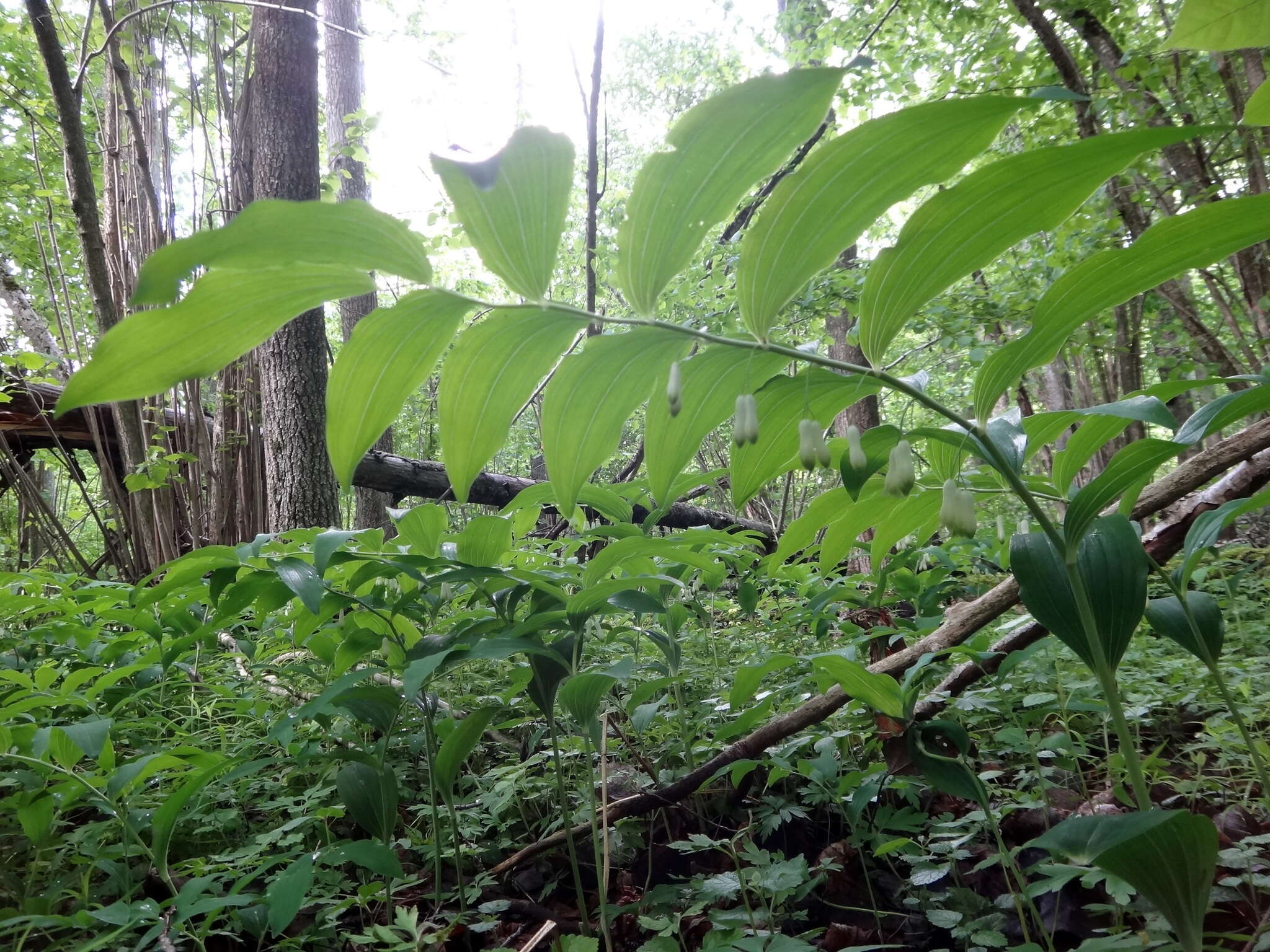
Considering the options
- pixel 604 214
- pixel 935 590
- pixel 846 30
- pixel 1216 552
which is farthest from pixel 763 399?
pixel 604 214

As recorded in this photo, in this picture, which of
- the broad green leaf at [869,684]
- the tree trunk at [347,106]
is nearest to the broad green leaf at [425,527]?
the broad green leaf at [869,684]

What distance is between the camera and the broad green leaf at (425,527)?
144 cm

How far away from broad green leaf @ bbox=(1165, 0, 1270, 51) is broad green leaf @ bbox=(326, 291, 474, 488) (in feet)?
3.14

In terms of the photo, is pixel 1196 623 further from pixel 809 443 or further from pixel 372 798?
pixel 372 798

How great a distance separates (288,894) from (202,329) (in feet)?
2.76

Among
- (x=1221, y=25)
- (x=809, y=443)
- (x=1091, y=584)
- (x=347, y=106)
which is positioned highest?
(x=347, y=106)

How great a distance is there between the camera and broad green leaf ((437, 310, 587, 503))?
→ 0.91 m

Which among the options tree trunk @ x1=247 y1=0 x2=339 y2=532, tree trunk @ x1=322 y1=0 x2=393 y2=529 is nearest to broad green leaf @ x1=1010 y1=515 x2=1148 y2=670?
tree trunk @ x1=247 y1=0 x2=339 y2=532

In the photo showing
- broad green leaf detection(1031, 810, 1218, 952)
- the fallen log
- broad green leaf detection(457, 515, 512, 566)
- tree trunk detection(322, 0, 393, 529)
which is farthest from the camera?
tree trunk detection(322, 0, 393, 529)

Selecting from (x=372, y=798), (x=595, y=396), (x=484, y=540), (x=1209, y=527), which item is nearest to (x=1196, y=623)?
(x=1209, y=527)

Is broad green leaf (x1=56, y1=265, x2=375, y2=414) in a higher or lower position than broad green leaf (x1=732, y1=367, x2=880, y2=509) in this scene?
higher

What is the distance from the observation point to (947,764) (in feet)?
3.45

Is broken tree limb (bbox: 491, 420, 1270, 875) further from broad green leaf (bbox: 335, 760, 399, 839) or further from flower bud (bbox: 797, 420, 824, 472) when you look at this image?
flower bud (bbox: 797, 420, 824, 472)

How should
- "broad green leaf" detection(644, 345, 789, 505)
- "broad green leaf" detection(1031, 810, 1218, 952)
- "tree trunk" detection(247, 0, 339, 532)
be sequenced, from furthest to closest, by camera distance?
"tree trunk" detection(247, 0, 339, 532) < "broad green leaf" detection(644, 345, 789, 505) < "broad green leaf" detection(1031, 810, 1218, 952)
